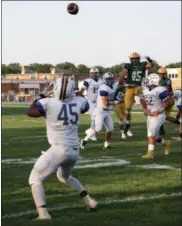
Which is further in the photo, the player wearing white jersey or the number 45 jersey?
the number 45 jersey

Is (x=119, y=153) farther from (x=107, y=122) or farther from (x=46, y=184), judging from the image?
(x=46, y=184)

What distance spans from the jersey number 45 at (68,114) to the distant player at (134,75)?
7.76 metres

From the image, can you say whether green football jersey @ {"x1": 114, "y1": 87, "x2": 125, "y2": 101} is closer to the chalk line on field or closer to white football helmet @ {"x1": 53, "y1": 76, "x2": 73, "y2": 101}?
the chalk line on field

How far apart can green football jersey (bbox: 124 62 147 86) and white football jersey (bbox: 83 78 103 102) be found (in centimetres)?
110

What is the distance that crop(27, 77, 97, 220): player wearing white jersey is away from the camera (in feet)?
19.6

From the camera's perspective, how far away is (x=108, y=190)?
757cm

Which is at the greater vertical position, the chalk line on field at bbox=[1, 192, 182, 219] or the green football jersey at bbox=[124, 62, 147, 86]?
the green football jersey at bbox=[124, 62, 147, 86]

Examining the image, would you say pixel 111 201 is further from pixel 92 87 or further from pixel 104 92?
pixel 92 87

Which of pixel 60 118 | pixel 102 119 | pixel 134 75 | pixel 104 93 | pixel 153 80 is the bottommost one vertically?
pixel 102 119

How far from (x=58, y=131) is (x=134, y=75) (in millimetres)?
8423

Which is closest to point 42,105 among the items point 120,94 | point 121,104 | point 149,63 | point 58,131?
point 58,131

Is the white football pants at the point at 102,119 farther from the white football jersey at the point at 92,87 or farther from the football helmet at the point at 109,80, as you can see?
the white football jersey at the point at 92,87

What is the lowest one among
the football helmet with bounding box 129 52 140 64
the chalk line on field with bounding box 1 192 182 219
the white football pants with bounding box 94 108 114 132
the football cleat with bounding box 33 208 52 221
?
the chalk line on field with bounding box 1 192 182 219

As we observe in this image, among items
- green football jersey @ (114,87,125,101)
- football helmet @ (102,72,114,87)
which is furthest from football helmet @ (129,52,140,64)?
green football jersey @ (114,87,125,101)
